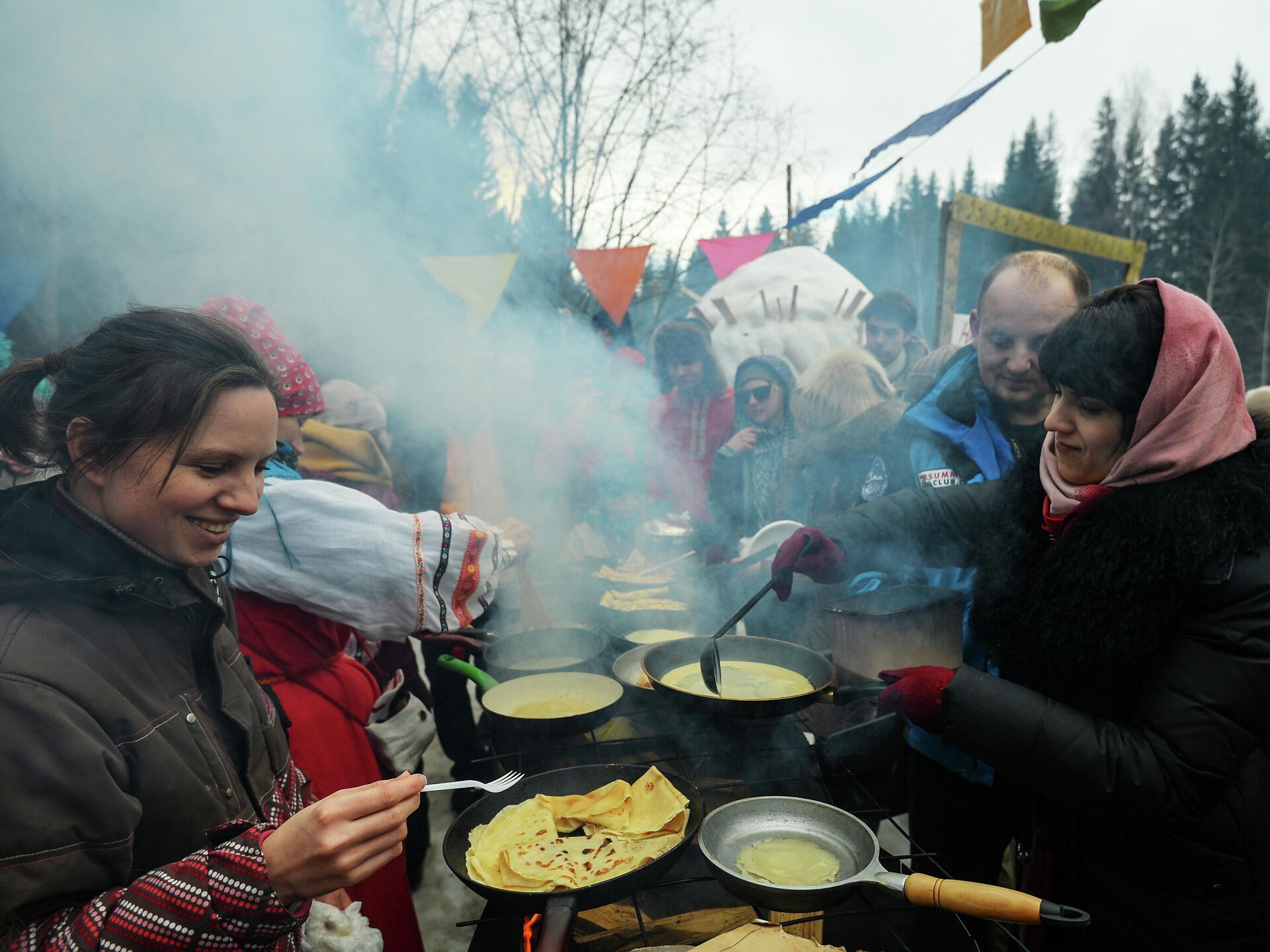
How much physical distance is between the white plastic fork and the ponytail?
3.33ft

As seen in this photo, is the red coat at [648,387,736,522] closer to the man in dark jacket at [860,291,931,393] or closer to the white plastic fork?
the man in dark jacket at [860,291,931,393]

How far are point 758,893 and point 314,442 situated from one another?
337cm

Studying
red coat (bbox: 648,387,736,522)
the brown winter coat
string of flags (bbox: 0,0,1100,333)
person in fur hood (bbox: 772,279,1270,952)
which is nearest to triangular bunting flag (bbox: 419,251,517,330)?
string of flags (bbox: 0,0,1100,333)

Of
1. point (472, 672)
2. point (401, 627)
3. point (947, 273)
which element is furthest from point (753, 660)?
point (947, 273)

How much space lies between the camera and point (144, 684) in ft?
4.09

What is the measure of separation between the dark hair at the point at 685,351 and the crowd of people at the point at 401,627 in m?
3.83

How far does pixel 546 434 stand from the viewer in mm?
6383

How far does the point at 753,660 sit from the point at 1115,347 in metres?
1.75

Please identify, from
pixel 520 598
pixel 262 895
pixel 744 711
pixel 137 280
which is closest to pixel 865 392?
pixel 520 598

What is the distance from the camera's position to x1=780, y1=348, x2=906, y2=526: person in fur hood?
4.04 metres

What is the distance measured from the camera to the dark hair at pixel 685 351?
6160 millimetres

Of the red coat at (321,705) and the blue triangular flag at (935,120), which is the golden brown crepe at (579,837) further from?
the blue triangular flag at (935,120)

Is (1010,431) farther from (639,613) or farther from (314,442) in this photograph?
(314,442)

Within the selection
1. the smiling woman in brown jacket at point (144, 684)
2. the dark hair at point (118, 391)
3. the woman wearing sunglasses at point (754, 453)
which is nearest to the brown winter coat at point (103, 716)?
the smiling woman in brown jacket at point (144, 684)
